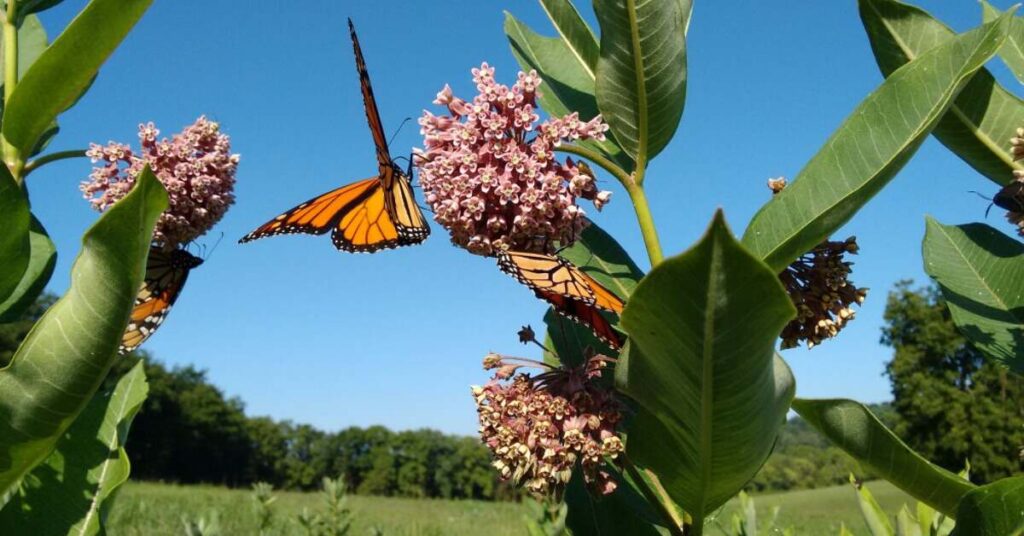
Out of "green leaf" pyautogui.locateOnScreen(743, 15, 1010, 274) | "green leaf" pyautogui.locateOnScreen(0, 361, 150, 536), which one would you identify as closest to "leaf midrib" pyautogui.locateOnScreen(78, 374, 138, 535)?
"green leaf" pyautogui.locateOnScreen(0, 361, 150, 536)

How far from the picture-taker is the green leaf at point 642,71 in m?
1.44

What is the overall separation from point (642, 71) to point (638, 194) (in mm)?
228

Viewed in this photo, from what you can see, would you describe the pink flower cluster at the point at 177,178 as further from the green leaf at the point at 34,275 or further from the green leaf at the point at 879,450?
the green leaf at the point at 879,450

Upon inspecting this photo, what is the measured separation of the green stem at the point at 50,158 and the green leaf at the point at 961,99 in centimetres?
173

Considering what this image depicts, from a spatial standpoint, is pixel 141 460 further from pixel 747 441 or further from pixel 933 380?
pixel 747 441

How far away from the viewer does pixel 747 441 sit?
1.12 m

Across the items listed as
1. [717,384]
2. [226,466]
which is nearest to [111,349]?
[717,384]

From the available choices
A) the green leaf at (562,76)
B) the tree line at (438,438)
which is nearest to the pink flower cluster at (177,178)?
the green leaf at (562,76)

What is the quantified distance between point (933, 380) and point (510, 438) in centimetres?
3860

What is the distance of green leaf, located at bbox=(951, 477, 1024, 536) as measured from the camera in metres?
1.19

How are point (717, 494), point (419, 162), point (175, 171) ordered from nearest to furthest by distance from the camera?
point (717, 494)
point (419, 162)
point (175, 171)

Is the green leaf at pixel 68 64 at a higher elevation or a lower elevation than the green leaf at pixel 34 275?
higher

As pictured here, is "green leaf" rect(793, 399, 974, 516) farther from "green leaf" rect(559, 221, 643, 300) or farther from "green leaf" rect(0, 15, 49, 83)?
"green leaf" rect(0, 15, 49, 83)

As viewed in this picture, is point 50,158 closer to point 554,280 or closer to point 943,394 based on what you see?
point 554,280
